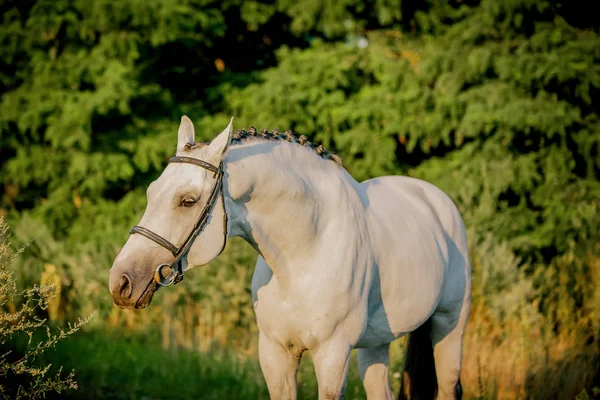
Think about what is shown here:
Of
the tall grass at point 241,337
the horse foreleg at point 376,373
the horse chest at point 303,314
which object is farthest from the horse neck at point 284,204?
the tall grass at point 241,337

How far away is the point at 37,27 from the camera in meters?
11.5

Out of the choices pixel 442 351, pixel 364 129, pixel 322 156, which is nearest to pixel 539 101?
pixel 364 129

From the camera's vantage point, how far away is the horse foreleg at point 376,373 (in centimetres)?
405

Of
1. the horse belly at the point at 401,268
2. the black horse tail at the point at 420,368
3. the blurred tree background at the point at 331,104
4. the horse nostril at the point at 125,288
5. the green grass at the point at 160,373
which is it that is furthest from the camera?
the blurred tree background at the point at 331,104

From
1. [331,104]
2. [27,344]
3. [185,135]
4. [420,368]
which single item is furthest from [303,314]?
[331,104]

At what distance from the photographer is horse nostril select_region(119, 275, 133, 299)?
2838 mm

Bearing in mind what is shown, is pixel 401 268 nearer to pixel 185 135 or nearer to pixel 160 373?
pixel 185 135

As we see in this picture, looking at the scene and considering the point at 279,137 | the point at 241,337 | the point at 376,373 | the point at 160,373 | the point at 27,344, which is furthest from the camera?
the point at 241,337

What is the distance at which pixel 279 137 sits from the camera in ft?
11.1

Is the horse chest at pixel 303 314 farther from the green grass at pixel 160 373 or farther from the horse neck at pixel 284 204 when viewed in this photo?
the green grass at pixel 160 373

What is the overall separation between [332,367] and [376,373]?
0.98 m

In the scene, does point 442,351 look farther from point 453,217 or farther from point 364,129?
point 364,129

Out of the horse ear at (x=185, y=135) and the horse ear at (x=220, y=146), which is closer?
the horse ear at (x=220, y=146)

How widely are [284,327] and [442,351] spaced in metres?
1.54
